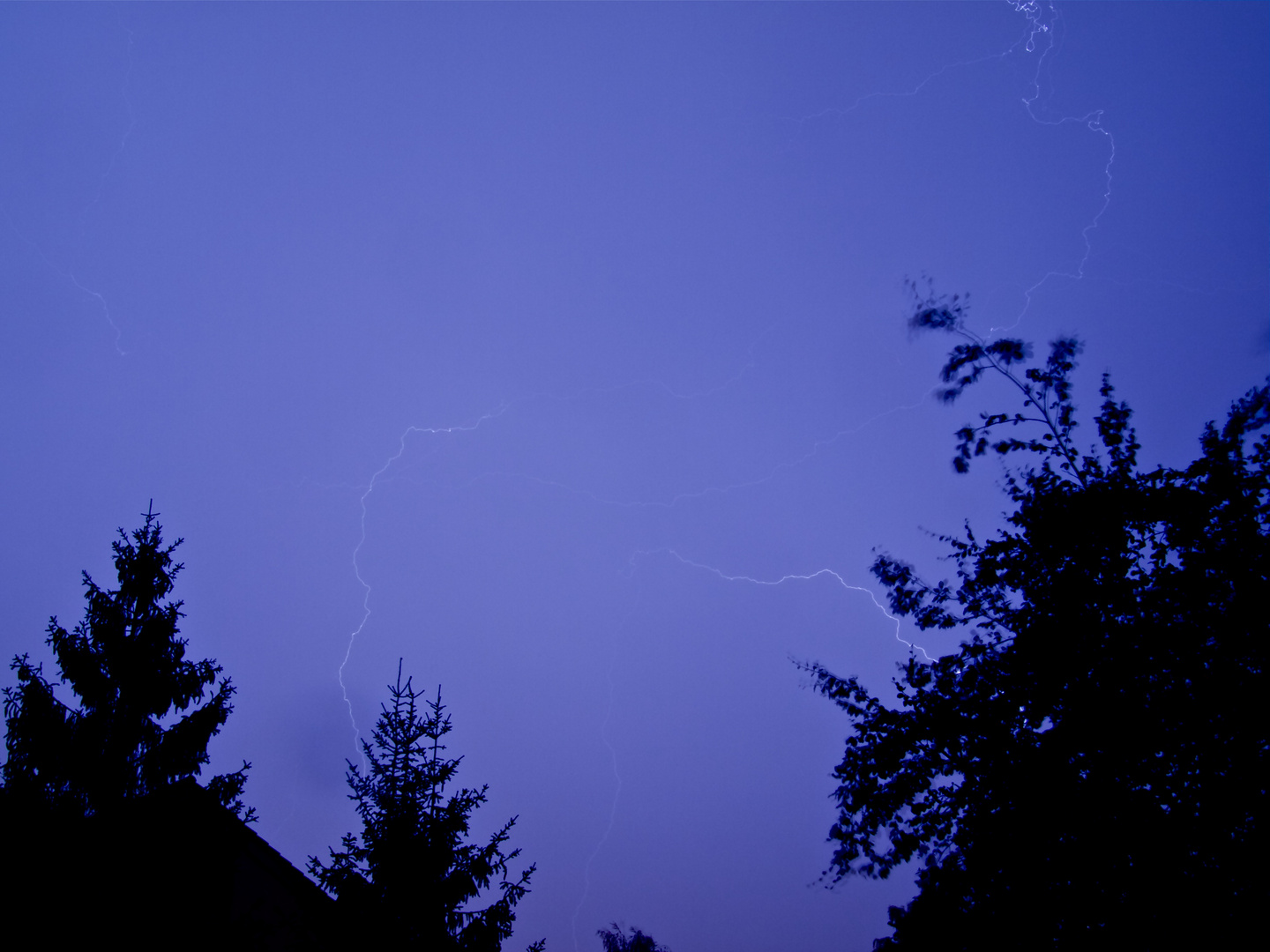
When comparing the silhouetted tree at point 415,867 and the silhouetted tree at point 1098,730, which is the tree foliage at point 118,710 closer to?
the silhouetted tree at point 415,867

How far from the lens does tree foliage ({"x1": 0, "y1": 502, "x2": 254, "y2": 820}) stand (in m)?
6.37

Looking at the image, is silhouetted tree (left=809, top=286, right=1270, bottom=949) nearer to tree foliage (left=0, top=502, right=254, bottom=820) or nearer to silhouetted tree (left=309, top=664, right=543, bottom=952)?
silhouetted tree (left=309, top=664, right=543, bottom=952)

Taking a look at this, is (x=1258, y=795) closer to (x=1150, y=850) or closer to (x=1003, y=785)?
(x=1150, y=850)

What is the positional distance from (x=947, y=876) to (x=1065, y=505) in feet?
13.1

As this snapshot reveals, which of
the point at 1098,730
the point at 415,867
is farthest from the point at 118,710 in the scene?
the point at 1098,730

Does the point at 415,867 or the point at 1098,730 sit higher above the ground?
the point at 1098,730

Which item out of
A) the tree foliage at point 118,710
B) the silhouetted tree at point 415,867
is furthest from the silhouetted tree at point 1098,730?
the tree foliage at point 118,710

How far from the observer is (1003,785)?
19.9 ft

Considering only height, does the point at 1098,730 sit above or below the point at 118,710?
above

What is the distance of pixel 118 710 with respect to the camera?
22.3ft

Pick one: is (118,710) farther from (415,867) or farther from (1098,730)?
(1098,730)

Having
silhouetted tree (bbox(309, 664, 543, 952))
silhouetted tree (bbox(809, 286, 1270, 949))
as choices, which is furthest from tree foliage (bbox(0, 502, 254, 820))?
silhouetted tree (bbox(809, 286, 1270, 949))

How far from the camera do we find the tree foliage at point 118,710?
20.9 feet

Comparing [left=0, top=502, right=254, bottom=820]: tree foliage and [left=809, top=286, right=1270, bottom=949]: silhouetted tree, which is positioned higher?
[left=809, top=286, right=1270, bottom=949]: silhouetted tree
